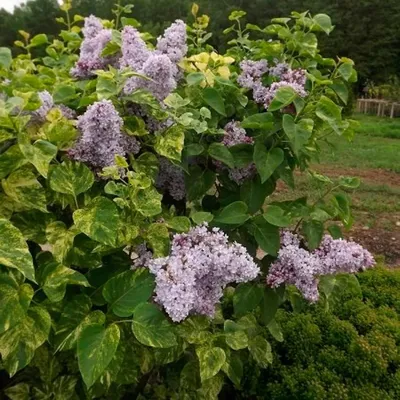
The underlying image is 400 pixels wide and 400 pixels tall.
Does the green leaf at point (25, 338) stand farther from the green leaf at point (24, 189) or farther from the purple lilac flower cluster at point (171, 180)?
the purple lilac flower cluster at point (171, 180)

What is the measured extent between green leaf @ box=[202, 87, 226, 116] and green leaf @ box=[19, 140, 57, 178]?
55 cm

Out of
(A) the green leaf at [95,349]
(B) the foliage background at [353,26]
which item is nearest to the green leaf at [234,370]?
(A) the green leaf at [95,349]

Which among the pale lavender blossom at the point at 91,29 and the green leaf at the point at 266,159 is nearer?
the green leaf at the point at 266,159

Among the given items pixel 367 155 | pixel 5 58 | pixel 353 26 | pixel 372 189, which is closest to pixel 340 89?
pixel 5 58

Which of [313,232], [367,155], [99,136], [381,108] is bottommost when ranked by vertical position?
[381,108]

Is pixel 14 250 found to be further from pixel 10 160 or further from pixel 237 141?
pixel 237 141

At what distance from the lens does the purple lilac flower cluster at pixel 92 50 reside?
197cm

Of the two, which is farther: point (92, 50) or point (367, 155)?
point (367, 155)

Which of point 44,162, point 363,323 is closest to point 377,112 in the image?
point 363,323

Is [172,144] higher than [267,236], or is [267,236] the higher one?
[172,144]

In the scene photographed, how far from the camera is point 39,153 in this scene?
1489 millimetres

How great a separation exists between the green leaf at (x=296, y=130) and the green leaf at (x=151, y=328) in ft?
1.99

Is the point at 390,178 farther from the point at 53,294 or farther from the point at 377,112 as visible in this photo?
the point at 377,112

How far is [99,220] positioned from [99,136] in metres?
0.24
